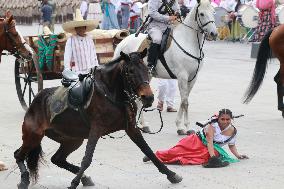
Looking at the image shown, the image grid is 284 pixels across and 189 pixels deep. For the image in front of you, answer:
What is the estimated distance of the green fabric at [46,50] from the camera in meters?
13.1

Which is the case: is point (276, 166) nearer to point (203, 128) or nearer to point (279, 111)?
point (203, 128)

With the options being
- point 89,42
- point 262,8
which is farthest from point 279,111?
point 262,8

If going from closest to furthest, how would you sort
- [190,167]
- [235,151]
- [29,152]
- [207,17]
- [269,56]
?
[29,152]
[190,167]
[235,151]
[207,17]
[269,56]

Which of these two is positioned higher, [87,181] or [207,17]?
[207,17]

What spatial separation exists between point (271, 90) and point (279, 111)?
99.3 inches

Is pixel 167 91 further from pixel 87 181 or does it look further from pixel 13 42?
pixel 87 181

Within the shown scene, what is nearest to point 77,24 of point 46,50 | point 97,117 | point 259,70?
point 46,50

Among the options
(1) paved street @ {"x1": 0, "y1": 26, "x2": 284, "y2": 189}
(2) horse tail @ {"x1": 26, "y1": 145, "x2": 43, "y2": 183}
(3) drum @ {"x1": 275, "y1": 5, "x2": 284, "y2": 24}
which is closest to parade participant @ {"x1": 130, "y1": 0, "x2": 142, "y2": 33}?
(3) drum @ {"x1": 275, "y1": 5, "x2": 284, "y2": 24}

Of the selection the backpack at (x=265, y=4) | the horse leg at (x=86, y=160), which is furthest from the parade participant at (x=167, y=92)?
the backpack at (x=265, y=4)

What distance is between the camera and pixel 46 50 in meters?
13.2

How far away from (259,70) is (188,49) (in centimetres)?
186

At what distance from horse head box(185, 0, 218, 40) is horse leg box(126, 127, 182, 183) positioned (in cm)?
392

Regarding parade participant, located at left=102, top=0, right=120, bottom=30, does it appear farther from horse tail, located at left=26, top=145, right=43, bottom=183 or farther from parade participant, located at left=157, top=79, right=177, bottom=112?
horse tail, located at left=26, top=145, right=43, bottom=183

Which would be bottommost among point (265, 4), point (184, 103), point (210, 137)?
point (265, 4)
